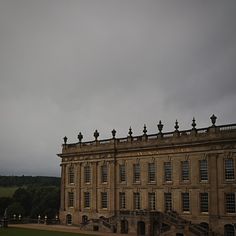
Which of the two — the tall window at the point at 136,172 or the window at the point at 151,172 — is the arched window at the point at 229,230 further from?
the tall window at the point at 136,172

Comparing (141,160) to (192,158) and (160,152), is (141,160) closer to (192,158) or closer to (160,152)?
(160,152)

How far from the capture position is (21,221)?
2527 inches

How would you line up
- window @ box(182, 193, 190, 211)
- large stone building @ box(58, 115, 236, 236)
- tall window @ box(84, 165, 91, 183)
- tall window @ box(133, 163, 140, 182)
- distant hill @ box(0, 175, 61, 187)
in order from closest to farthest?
large stone building @ box(58, 115, 236, 236) → window @ box(182, 193, 190, 211) → tall window @ box(133, 163, 140, 182) → tall window @ box(84, 165, 91, 183) → distant hill @ box(0, 175, 61, 187)

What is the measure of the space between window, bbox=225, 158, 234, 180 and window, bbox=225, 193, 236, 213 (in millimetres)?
1734

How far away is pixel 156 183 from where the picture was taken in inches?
2021

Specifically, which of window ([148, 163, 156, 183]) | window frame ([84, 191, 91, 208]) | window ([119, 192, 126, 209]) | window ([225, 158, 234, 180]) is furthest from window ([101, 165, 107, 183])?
window ([225, 158, 234, 180])

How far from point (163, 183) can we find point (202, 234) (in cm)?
865

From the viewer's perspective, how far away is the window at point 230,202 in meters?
44.4

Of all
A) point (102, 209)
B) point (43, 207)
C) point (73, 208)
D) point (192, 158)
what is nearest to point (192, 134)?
point (192, 158)

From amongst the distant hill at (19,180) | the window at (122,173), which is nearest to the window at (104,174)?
the window at (122,173)

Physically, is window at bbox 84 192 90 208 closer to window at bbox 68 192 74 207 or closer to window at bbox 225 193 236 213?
window at bbox 68 192 74 207

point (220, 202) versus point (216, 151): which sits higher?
point (216, 151)

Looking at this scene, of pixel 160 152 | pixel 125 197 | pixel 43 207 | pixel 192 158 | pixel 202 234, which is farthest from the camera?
pixel 43 207

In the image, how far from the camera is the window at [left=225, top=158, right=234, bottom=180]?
44.9m
